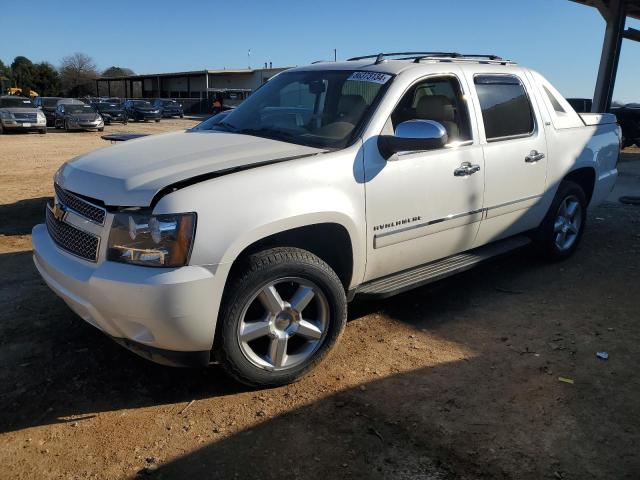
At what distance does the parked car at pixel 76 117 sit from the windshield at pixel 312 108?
22.8m

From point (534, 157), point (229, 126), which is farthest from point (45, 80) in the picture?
point (534, 157)

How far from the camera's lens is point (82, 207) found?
3.01 meters

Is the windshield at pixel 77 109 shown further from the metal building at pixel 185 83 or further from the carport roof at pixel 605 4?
the metal building at pixel 185 83

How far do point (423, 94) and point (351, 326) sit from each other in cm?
177

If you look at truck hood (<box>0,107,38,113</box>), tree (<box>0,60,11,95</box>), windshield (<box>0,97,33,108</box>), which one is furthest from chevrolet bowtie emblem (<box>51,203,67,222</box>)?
tree (<box>0,60,11,95</box>)

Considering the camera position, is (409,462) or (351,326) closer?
(409,462)

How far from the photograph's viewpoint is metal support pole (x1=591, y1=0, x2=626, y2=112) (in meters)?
12.8

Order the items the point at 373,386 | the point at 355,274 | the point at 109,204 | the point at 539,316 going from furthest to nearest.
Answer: the point at 539,316 → the point at 355,274 → the point at 373,386 → the point at 109,204

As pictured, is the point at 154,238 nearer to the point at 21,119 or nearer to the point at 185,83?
the point at 21,119

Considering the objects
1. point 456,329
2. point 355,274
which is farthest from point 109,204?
point 456,329

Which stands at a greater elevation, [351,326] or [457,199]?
[457,199]

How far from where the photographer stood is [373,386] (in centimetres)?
327

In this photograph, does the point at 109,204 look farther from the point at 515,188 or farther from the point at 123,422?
the point at 515,188

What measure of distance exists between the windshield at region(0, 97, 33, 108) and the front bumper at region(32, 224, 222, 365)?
25.1 meters
